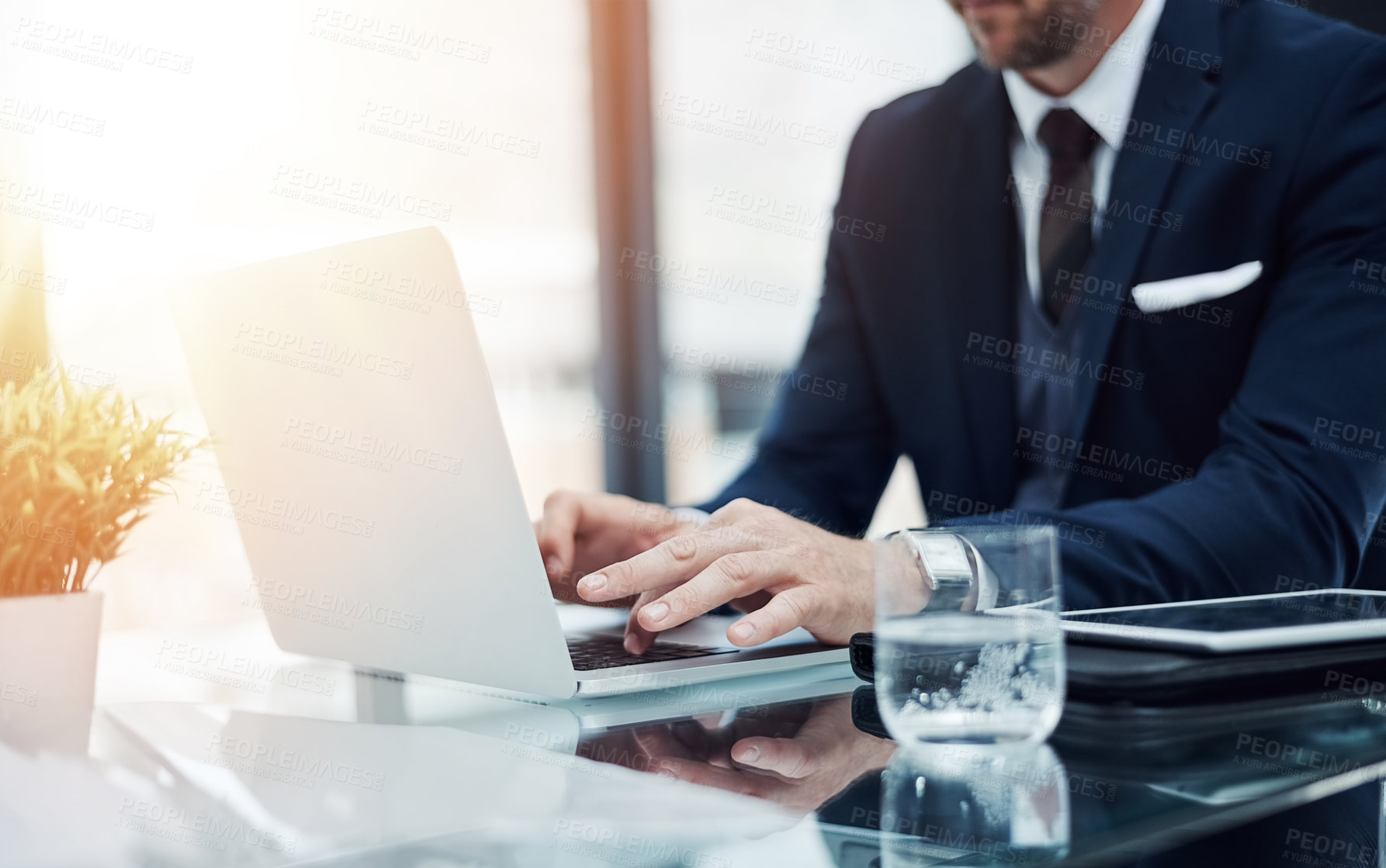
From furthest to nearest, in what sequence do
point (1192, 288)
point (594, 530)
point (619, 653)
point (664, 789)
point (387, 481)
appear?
1. point (1192, 288)
2. point (594, 530)
3. point (619, 653)
4. point (387, 481)
5. point (664, 789)

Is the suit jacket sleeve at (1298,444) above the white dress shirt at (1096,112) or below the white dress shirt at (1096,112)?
below

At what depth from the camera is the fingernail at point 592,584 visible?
803mm

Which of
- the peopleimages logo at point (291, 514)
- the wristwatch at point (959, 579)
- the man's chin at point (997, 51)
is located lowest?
the peopleimages logo at point (291, 514)

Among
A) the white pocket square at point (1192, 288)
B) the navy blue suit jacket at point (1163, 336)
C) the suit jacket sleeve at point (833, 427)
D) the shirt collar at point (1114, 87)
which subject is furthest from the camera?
the suit jacket sleeve at point (833, 427)

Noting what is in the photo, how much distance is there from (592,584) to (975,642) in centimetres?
34

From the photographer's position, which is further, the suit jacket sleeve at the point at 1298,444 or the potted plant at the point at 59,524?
the suit jacket sleeve at the point at 1298,444

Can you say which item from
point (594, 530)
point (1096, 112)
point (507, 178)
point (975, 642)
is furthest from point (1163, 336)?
point (507, 178)

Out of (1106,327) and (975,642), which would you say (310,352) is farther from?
(1106,327)

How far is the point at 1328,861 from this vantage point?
57 cm

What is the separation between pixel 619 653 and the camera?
2.93ft

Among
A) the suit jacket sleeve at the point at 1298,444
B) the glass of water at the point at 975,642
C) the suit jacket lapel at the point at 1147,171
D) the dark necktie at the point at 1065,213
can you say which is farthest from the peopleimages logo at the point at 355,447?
the dark necktie at the point at 1065,213

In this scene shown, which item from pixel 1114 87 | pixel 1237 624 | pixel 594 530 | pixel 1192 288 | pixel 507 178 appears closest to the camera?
pixel 1237 624

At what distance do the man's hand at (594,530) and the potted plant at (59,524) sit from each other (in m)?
0.44

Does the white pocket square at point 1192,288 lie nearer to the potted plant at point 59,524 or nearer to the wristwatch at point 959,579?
the wristwatch at point 959,579
